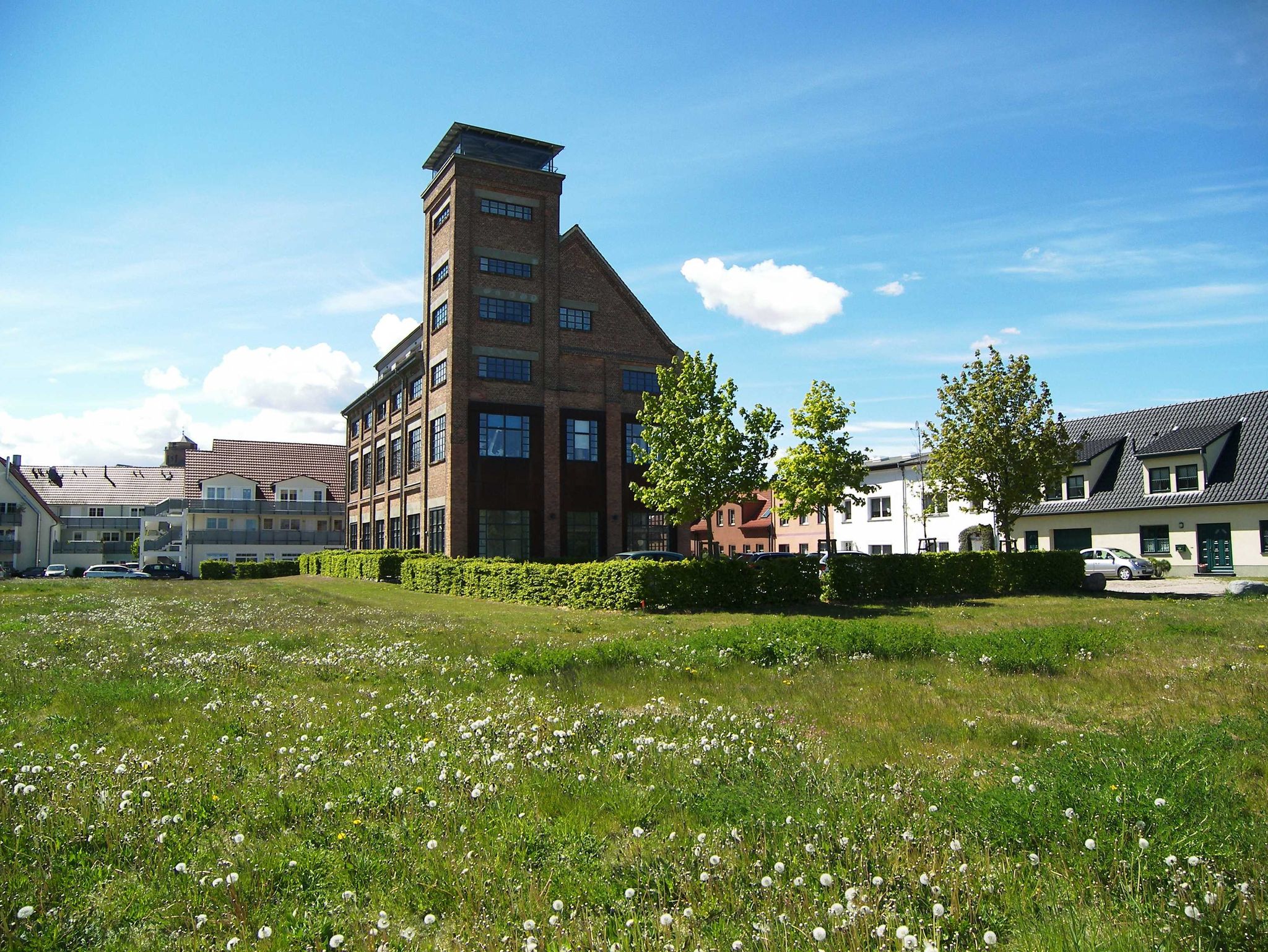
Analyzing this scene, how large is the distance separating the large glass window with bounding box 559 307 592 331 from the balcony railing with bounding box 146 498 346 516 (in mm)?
37745

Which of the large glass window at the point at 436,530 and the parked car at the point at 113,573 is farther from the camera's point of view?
the parked car at the point at 113,573

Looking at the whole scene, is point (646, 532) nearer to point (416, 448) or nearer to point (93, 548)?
point (416, 448)

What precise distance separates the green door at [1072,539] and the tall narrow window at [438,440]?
123ft

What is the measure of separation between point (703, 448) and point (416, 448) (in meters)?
23.4

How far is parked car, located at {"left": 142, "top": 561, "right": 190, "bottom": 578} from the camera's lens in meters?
65.9

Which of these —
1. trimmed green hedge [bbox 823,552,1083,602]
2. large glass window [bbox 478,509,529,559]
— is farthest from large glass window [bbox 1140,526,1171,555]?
large glass window [bbox 478,509,529,559]

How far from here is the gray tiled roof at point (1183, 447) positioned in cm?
4172

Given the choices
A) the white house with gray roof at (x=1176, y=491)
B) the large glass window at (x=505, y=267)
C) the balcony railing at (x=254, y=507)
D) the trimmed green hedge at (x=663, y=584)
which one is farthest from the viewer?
the balcony railing at (x=254, y=507)

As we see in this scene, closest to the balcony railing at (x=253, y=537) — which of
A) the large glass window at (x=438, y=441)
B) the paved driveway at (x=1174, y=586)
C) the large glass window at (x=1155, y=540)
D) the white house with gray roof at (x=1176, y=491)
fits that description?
the large glass window at (x=438, y=441)

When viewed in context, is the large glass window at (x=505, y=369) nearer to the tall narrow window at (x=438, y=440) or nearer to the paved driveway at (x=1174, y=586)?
the tall narrow window at (x=438, y=440)

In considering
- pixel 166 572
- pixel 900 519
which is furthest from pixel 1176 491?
pixel 166 572

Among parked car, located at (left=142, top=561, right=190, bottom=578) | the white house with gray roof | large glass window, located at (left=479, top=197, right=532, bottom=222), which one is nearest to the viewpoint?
large glass window, located at (left=479, top=197, right=532, bottom=222)

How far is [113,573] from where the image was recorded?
213ft

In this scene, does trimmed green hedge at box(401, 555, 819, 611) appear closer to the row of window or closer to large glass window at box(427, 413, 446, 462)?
large glass window at box(427, 413, 446, 462)
